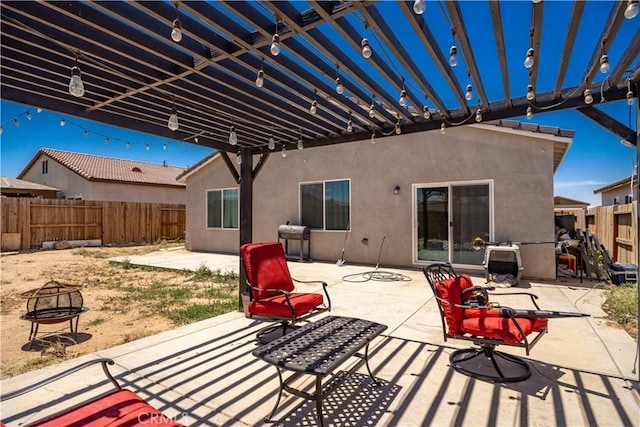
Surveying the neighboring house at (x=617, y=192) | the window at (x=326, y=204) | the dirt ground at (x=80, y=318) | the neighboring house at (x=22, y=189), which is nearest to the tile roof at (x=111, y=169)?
the neighboring house at (x=22, y=189)

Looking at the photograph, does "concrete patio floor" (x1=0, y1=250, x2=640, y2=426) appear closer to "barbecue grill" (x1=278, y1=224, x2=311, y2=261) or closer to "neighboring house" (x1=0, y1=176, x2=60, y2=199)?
"barbecue grill" (x1=278, y1=224, x2=311, y2=261)

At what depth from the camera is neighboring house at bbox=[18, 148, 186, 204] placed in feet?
58.0

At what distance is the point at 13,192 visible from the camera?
57.7ft

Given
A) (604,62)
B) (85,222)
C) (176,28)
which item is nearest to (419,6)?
(176,28)

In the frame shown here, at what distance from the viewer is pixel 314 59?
102 inches

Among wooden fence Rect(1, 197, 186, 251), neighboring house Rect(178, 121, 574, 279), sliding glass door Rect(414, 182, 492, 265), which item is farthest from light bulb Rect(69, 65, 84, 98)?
wooden fence Rect(1, 197, 186, 251)

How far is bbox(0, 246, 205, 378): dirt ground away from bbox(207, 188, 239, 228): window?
332 centimetres

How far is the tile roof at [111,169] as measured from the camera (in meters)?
18.0

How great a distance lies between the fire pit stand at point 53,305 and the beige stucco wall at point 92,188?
620 inches

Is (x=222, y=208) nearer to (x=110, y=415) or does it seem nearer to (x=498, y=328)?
(x=498, y=328)

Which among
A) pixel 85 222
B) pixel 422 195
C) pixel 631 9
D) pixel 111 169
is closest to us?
pixel 631 9

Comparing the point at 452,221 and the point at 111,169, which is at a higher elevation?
the point at 111,169

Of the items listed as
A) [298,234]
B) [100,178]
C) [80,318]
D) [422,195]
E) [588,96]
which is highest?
[100,178]

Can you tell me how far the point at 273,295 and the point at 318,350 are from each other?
1718 mm
